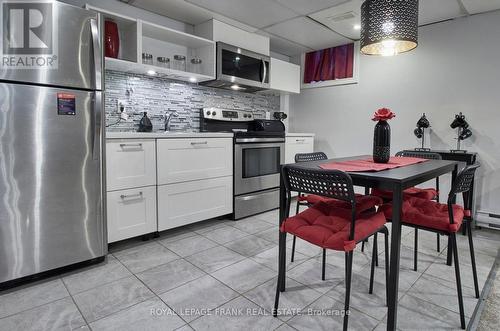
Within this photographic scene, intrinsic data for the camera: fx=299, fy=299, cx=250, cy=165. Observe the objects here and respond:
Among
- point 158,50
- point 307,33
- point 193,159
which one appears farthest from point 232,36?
point 193,159

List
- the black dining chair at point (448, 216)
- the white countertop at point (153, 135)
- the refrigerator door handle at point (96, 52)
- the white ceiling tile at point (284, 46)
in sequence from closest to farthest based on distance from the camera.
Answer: the black dining chair at point (448, 216), the refrigerator door handle at point (96, 52), the white countertop at point (153, 135), the white ceiling tile at point (284, 46)

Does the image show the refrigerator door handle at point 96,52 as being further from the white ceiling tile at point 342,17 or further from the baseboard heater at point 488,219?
the baseboard heater at point 488,219

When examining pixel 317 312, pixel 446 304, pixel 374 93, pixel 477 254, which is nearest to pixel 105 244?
A: pixel 317 312

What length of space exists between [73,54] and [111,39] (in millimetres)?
775

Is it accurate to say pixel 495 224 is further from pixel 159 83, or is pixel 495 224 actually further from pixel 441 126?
pixel 159 83

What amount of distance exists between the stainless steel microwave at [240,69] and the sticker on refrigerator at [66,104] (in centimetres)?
165

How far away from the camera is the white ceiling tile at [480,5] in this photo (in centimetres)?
286

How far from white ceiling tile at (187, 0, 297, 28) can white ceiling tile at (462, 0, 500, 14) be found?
168 cm

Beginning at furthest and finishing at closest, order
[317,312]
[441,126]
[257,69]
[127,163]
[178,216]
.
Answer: [257,69], [441,126], [178,216], [127,163], [317,312]

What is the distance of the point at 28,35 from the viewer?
5.94ft

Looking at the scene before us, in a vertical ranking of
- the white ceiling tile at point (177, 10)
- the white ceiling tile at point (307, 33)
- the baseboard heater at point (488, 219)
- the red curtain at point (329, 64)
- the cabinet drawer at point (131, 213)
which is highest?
the white ceiling tile at point (307, 33)

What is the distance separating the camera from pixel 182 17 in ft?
10.7

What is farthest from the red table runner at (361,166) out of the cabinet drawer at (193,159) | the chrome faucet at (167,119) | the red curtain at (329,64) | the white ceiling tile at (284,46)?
the red curtain at (329,64)

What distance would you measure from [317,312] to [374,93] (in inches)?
126
